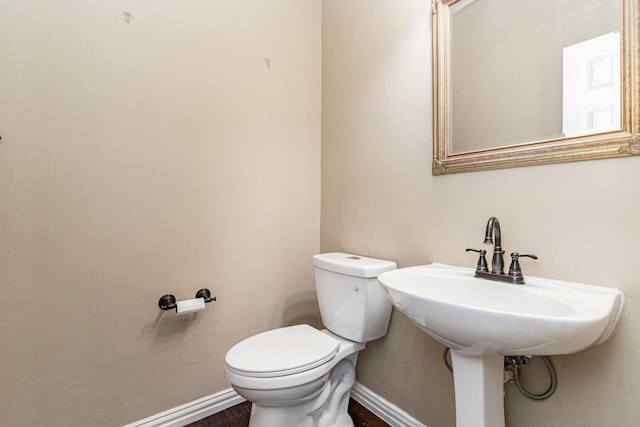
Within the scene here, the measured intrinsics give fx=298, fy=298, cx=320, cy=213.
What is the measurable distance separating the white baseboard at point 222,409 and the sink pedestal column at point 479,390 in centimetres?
47

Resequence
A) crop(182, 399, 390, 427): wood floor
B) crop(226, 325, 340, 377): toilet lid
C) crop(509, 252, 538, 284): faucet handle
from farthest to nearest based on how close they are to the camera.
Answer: crop(182, 399, 390, 427): wood floor
crop(226, 325, 340, 377): toilet lid
crop(509, 252, 538, 284): faucet handle

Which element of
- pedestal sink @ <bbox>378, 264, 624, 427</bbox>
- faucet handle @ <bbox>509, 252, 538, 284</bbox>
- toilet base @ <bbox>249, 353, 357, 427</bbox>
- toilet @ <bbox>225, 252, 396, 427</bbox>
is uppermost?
faucet handle @ <bbox>509, 252, 538, 284</bbox>

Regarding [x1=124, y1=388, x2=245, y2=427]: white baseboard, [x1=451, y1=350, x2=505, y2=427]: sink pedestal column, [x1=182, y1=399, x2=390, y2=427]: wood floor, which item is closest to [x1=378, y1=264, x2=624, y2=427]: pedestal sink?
[x1=451, y1=350, x2=505, y2=427]: sink pedestal column

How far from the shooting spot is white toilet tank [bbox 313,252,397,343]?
4.01 ft

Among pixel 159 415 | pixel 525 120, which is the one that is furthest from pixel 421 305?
pixel 159 415

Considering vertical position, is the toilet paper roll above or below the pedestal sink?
below

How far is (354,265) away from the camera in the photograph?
1.24 meters

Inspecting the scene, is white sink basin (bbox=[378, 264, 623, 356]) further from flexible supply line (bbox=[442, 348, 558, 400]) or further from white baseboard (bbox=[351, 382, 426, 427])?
white baseboard (bbox=[351, 382, 426, 427])

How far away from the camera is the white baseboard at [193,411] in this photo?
4.09 ft

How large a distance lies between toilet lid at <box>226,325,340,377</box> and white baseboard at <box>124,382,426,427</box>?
450mm

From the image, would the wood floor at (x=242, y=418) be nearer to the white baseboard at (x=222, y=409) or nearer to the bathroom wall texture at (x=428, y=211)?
the white baseboard at (x=222, y=409)

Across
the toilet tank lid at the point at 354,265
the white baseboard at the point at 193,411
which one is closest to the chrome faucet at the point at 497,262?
the toilet tank lid at the point at 354,265

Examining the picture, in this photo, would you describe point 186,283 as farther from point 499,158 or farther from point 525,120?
point 525,120

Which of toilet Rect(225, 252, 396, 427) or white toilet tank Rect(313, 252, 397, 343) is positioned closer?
toilet Rect(225, 252, 396, 427)
